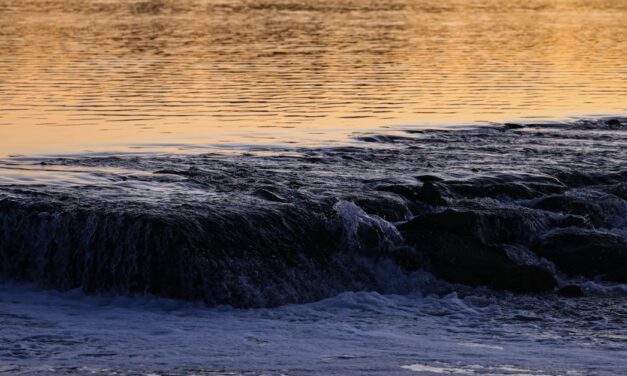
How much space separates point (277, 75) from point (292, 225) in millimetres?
26459

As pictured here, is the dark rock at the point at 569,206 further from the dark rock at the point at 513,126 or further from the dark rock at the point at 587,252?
the dark rock at the point at 513,126

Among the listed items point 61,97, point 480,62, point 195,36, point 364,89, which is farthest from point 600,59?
point 61,97

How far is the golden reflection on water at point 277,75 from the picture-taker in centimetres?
3198

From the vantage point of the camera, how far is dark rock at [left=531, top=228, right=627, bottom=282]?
20.6 metres

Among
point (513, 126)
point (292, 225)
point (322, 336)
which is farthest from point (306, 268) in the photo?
point (513, 126)

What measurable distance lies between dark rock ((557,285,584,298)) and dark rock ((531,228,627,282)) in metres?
1.09

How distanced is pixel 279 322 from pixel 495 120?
60.3 feet

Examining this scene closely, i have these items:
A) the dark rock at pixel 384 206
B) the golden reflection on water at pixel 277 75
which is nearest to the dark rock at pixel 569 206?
the dark rock at pixel 384 206

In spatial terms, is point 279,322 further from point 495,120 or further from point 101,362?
point 495,120

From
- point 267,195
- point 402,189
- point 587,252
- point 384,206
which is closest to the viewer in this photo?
point 587,252

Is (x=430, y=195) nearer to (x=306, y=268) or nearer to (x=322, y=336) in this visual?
(x=306, y=268)

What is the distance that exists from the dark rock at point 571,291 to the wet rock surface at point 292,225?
302 millimetres

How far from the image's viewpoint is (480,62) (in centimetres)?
5394

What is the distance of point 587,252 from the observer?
69.1ft
